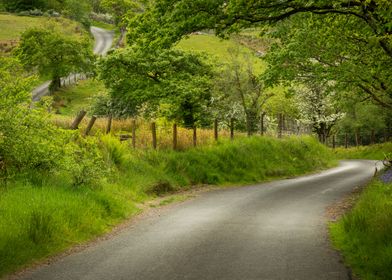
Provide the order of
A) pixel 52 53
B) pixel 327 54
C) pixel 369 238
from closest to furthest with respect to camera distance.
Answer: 1. pixel 369 238
2. pixel 327 54
3. pixel 52 53

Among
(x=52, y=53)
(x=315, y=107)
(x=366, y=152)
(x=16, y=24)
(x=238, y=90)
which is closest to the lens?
(x=238, y=90)

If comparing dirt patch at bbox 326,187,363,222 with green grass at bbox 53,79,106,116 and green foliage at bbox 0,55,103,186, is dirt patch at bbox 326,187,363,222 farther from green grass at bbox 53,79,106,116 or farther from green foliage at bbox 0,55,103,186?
green grass at bbox 53,79,106,116

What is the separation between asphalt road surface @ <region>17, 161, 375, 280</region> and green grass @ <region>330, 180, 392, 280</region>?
1.05ft

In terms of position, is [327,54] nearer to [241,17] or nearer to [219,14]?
[241,17]

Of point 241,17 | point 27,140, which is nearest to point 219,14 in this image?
point 241,17

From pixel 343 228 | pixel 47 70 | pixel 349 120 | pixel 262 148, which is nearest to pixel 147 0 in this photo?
pixel 343 228

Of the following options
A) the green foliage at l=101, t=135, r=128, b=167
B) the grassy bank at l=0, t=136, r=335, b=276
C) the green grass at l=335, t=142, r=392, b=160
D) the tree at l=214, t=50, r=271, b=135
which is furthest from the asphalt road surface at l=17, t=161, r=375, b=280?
the green grass at l=335, t=142, r=392, b=160

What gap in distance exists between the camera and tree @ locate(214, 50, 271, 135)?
35812 millimetres

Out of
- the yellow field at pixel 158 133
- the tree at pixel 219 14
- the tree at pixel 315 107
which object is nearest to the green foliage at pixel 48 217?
the tree at pixel 219 14

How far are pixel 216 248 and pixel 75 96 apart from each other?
50.1 m

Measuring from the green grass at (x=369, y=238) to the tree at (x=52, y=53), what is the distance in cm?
4952

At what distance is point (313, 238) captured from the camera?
11.1 metres

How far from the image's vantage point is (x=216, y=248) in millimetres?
10039

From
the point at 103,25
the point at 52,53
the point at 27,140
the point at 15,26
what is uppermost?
the point at 103,25
